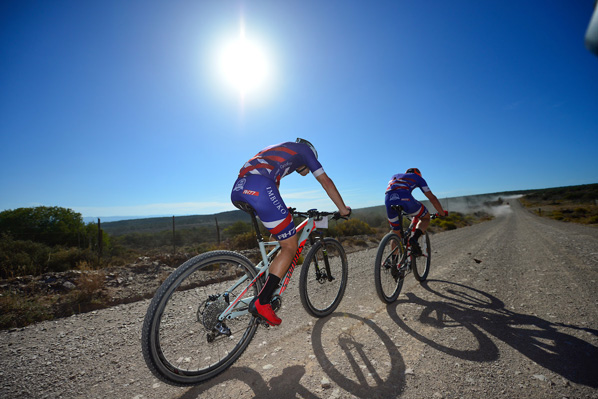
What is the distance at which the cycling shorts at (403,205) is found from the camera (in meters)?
4.73

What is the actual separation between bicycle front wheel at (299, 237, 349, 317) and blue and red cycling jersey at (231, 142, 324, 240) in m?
0.88

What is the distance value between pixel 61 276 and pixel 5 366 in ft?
14.0

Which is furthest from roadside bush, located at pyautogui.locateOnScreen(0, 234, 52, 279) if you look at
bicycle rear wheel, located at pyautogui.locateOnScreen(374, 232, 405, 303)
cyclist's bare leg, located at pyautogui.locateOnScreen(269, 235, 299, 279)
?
bicycle rear wheel, located at pyautogui.locateOnScreen(374, 232, 405, 303)

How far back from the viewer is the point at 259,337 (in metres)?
2.91

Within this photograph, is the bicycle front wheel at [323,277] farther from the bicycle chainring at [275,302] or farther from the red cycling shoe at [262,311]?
the red cycling shoe at [262,311]

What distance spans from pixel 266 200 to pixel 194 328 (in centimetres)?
155

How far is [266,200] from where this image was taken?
2.54 metres

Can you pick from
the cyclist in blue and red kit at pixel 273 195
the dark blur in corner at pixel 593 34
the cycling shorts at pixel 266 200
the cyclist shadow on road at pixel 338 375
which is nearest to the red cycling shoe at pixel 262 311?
the cyclist in blue and red kit at pixel 273 195

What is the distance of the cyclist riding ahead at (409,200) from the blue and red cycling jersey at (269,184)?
2779mm

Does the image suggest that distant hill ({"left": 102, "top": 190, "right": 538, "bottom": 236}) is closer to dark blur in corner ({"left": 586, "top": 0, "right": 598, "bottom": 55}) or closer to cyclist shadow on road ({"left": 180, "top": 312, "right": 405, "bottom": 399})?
cyclist shadow on road ({"left": 180, "top": 312, "right": 405, "bottom": 399})

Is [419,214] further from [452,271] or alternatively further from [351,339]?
[351,339]

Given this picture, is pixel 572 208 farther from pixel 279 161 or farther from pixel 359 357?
pixel 279 161

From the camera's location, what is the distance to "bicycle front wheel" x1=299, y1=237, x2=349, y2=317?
128 inches

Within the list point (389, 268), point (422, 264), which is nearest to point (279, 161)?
point (389, 268)
